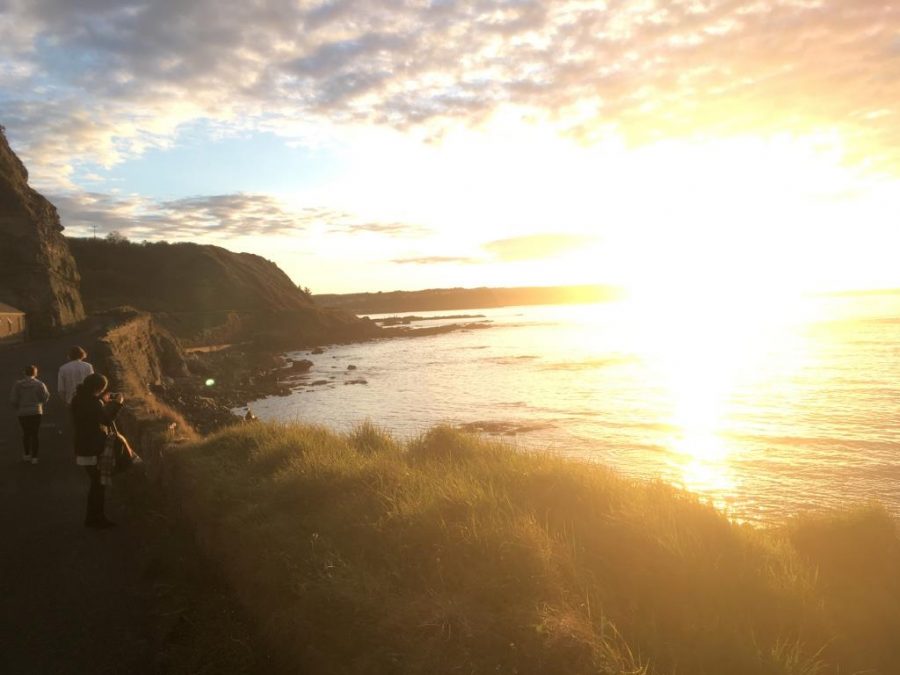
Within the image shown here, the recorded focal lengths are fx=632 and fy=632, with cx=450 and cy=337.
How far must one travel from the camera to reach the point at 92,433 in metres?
8.19

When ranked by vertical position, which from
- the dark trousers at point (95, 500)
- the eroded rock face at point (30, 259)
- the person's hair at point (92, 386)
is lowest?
the dark trousers at point (95, 500)

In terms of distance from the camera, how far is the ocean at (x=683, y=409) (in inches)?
652

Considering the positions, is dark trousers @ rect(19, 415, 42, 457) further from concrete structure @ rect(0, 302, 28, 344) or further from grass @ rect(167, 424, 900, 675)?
concrete structure @ rect(0, 302, 28, 344)

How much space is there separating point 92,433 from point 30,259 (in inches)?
1690

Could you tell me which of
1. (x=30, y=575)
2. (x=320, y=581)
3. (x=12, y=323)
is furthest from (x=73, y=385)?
(x=12, y=323)

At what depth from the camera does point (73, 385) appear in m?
11.3

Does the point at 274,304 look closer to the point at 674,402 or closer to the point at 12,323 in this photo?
the point at 12,323

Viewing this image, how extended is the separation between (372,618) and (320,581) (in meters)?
0.70

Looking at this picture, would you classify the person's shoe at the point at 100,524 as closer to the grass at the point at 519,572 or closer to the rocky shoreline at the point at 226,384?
the grass at the point at 519,572

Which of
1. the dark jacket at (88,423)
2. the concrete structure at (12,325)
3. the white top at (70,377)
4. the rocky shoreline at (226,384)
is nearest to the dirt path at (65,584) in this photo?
the dark jacket at (88,423)

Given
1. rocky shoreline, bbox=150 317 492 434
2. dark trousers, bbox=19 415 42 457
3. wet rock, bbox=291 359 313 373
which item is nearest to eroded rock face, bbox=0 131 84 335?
rocky shoreline, bbox=150 317 492 434

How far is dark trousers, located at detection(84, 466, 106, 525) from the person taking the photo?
8.02 m

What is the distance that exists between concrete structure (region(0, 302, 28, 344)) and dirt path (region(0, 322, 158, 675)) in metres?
30.6

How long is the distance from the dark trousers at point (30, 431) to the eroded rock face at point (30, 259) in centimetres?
3470
